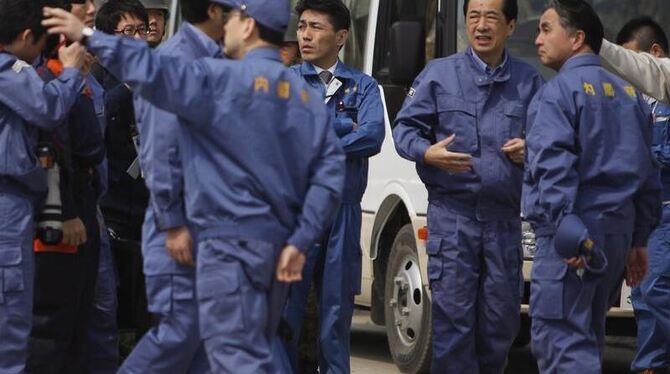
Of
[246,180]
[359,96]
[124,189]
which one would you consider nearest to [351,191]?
[359,96]

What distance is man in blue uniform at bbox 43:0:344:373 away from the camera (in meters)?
6.83

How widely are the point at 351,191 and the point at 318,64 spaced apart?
744 millimetres

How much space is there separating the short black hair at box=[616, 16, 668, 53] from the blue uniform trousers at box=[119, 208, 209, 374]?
3999 millimetres

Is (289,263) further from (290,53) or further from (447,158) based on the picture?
(290,53)

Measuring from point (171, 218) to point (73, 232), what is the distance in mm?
1492

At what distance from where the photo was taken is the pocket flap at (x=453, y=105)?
9.02 m

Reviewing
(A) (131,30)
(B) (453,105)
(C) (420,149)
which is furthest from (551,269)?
(A) (131,30)

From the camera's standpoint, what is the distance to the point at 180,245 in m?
7.23

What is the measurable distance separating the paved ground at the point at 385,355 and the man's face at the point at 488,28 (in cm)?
312

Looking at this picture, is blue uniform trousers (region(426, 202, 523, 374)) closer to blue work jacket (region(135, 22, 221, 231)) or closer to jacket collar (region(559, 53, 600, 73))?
jacket collar (region(559, 53, 600, 73))

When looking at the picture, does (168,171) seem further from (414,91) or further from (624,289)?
(624,289)

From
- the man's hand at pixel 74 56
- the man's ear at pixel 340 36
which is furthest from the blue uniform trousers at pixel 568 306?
the man's hand at pixel 74 56

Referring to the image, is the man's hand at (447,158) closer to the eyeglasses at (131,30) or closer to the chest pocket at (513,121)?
the chest pocket at (513,121)

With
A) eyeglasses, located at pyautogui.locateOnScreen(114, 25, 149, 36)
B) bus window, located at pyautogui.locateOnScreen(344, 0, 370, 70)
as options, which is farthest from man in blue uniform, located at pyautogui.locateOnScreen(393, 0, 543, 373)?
bus window, located at pyautogui.locateOnScreen(344, 0, 370, 70)
